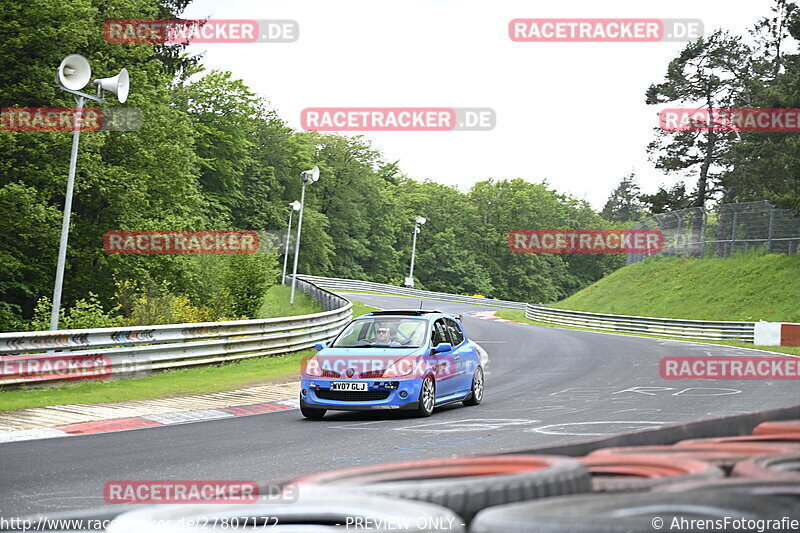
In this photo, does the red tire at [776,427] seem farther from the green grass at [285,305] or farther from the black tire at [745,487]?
the green grass at [285,305]

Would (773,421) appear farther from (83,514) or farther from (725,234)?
(725,234)

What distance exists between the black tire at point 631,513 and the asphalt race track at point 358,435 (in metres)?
5.10

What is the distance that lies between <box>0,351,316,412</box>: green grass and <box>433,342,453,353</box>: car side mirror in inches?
177

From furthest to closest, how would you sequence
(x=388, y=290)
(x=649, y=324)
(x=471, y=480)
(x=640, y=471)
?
1. (x=388, y=290)
2. (x=649, y=324)
3. (x=640, y=471)
4. (x=471, y=480)

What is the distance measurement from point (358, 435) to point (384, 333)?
3315 mm

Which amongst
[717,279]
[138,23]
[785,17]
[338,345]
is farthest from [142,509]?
[785,17]

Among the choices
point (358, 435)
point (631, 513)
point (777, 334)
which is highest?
point (631, 513)

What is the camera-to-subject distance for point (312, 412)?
1323 cm

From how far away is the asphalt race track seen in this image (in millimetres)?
8094

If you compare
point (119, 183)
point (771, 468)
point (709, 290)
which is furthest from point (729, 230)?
point (771, 468)

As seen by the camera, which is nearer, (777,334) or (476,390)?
→ (476,390)
